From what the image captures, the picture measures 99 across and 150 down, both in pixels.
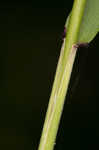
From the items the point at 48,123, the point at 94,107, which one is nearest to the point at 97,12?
the point at 48,123

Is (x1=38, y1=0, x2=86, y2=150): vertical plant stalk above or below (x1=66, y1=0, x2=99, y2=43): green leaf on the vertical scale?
below

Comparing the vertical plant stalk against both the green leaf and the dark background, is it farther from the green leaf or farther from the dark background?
the dark background

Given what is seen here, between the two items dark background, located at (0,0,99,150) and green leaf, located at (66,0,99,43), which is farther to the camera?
dark background, located at (0,0,99,150)

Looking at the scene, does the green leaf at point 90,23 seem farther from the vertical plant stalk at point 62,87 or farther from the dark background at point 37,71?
the dark background at point 37,71

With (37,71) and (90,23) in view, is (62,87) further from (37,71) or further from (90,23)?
(37,71)

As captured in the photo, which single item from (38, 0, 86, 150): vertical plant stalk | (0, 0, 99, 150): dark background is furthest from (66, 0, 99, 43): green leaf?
(0, 0, 99, 150): dark background

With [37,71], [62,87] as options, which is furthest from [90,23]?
[37,71]
